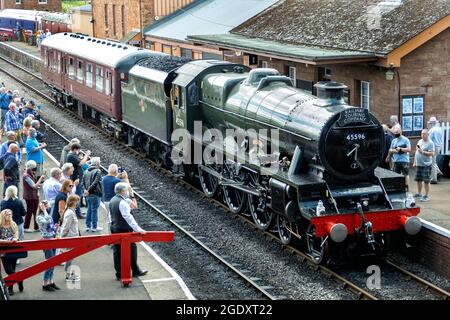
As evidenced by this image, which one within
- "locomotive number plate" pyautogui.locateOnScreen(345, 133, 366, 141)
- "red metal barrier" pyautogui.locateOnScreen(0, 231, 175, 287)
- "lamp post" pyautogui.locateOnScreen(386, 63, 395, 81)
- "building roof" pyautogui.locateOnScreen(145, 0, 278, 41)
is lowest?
"red metal barrier" pyautogui.locateOnScreen(0, 231, 175, 287)

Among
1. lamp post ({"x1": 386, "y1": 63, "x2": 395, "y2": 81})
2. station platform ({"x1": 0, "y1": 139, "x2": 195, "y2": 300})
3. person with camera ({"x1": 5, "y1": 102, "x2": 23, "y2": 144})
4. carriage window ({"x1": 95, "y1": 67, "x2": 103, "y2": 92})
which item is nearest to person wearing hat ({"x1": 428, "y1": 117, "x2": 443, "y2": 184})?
lamp post ({"x1": 386, "y1": 63, "x2": 395, "y2": 81})

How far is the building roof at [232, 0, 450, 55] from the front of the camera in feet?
63.6

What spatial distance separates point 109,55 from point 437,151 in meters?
11.5

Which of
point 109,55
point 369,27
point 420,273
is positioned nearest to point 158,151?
point 109,55

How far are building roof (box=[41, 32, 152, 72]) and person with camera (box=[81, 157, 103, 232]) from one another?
912cm

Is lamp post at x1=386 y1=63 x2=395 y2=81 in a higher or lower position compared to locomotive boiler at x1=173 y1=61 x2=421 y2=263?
higher

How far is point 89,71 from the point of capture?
27.3 meters

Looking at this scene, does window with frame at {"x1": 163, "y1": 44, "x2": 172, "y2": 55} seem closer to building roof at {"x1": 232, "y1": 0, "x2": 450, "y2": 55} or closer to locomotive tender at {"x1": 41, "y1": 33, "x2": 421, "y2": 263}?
building roof at {"x1": 232, "y1": 0, "x2": 450, "y2": 55}

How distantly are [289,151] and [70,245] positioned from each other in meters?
4.88

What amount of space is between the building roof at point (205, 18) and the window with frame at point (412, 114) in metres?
10.5

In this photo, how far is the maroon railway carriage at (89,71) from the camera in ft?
79.0

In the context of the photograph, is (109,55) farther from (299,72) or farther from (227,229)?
(227,229)

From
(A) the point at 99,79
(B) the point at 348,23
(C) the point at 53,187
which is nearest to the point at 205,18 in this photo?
(A) the point at 99,79

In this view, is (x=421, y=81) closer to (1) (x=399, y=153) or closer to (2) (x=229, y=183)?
(1) (x=399, y=153)
